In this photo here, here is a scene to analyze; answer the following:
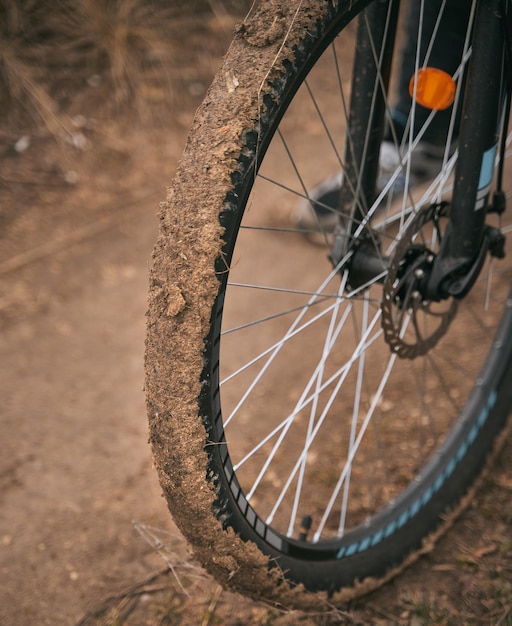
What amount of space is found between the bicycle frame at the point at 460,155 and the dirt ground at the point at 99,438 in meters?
0.60

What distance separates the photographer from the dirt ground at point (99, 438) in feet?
4.51

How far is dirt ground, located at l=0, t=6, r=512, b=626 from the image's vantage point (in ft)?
4.51

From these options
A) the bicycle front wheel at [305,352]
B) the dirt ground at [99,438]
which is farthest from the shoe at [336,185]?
the dirt ground at [99,438]

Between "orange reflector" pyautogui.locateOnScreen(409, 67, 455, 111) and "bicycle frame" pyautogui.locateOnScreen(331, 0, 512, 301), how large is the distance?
6 cm

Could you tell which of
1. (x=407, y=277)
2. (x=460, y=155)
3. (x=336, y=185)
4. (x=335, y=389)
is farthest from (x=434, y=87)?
(x=336, y=185)

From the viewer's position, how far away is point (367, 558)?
1.32 m

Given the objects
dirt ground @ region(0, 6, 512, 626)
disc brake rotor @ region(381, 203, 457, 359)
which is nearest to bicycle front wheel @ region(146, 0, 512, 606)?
disc brake rotor @ region(381, 203, 457, 359)

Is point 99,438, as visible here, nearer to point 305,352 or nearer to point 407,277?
point 305,352

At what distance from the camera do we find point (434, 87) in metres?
1.24

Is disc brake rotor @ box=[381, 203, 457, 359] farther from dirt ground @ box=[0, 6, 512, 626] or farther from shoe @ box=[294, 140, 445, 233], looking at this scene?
shoe @ box=[294, 140, 445, 233]

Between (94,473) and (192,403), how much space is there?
851mm

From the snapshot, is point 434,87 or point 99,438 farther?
point 99,438

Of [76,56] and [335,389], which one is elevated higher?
[76,56]

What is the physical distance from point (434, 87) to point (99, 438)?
3.89 feet
